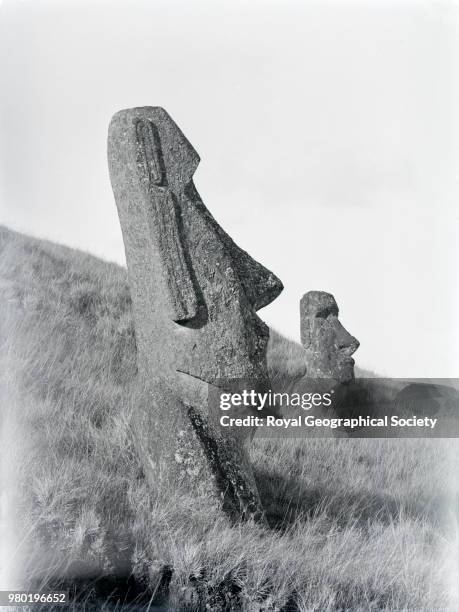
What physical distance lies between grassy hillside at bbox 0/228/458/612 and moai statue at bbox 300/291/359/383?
127 centimetres

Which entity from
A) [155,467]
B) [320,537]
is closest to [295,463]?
[320,537]

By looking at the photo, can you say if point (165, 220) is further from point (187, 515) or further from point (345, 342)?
point (345, 342)

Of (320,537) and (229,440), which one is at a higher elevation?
(229,440)

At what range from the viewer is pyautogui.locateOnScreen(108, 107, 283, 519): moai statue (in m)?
4.36

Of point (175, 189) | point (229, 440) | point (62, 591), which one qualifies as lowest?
point (62, 591)

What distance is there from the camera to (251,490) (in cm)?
453

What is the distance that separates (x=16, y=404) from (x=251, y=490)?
1.65 m

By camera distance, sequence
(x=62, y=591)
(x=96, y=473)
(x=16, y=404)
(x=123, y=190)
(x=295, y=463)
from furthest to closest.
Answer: (x=295, y=463), (x=16, y=404), (x=123, y=190), (x=96, y=473), (x=62, y=591)

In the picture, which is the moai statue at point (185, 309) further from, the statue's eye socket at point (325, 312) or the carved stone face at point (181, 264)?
the statue's eye socket at point (325, 312)

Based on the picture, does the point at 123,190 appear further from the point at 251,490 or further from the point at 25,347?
the point at 25,347

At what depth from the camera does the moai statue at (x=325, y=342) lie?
890 centimetres

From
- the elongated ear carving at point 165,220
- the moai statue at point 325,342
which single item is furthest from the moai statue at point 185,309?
the moai statue at point 325,342

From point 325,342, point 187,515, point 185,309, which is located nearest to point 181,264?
point 185,309

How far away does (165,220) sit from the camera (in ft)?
14.5
